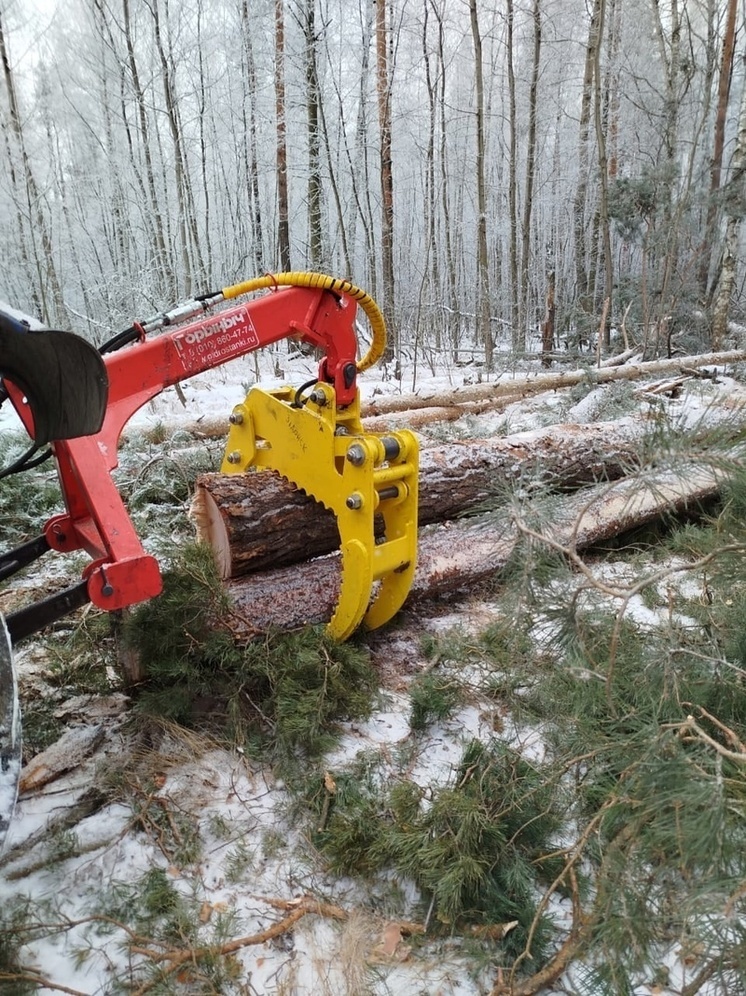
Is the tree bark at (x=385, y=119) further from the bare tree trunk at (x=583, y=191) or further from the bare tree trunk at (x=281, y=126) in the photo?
the bare tree trunk at (x=583, y=191)

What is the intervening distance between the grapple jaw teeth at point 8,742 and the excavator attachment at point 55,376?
1.57ft

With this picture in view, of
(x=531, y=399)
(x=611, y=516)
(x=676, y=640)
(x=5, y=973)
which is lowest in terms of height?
(x=531, y=399)

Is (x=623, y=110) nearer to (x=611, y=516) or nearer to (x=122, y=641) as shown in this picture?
(x=611, y=516)

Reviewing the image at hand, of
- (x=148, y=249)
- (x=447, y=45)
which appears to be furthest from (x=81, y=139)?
(x=447, y=45)

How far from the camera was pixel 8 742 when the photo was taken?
124 cm

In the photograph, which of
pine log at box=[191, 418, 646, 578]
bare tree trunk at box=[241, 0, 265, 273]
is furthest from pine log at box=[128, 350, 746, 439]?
bare tree trunk at box=[241, 0, 265, 273]

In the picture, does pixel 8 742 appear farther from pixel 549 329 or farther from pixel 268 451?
pixel 549 329

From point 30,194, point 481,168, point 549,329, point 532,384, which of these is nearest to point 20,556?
point 532,384

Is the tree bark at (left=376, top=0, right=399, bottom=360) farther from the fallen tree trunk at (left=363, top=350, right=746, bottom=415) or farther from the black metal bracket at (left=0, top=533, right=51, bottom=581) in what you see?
the black metal bracket at (left=0, top=533, right=51, bottom=581)

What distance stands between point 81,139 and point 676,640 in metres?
20.1

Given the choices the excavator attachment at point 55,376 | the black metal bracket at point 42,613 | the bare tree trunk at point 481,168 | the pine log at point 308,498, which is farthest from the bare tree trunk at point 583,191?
the excavator attachment at point 55,376

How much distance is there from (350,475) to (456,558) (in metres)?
1.25

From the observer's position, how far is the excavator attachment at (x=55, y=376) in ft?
3.85

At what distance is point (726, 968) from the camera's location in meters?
1.04
